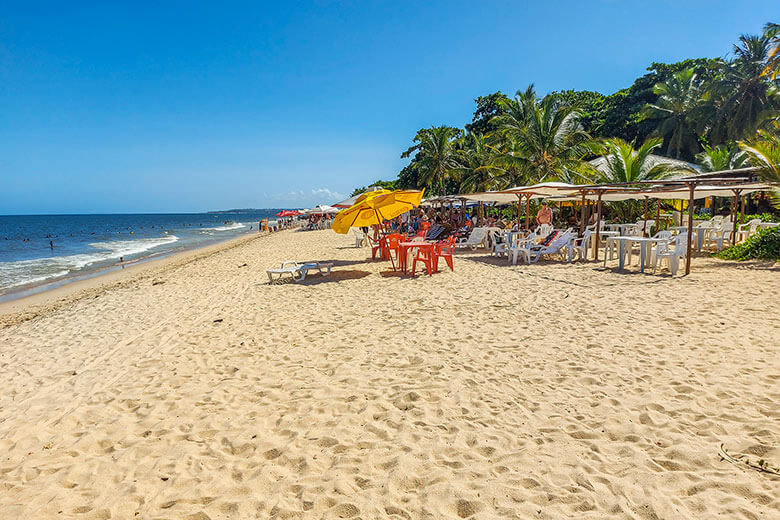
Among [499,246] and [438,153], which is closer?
[499,246]

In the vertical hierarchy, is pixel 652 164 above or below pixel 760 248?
above

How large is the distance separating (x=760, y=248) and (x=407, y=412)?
1034 centimetres

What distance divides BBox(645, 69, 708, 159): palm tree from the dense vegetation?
6 cm

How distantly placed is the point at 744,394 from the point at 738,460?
965 millimetres

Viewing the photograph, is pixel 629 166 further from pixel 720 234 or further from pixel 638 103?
pixel 638 103

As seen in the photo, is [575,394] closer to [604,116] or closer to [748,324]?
[748,324]

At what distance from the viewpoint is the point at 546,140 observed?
60.5 ft

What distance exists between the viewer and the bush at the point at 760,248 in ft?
30.0

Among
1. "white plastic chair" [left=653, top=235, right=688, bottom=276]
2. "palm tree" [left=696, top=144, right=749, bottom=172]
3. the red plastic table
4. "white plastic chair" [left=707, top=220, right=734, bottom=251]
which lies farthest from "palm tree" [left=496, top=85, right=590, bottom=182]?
the red plastic table

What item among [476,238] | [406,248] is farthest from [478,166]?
[406,248]

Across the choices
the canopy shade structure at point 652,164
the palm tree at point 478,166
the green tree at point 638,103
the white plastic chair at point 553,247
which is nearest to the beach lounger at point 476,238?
the white plastic chair at point 553,247

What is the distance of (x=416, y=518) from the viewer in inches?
80.5

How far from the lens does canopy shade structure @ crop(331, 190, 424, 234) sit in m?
9.15

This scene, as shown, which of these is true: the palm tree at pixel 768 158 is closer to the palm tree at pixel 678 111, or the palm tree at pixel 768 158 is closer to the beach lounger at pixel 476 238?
the beach lounger at pixel 476 238
